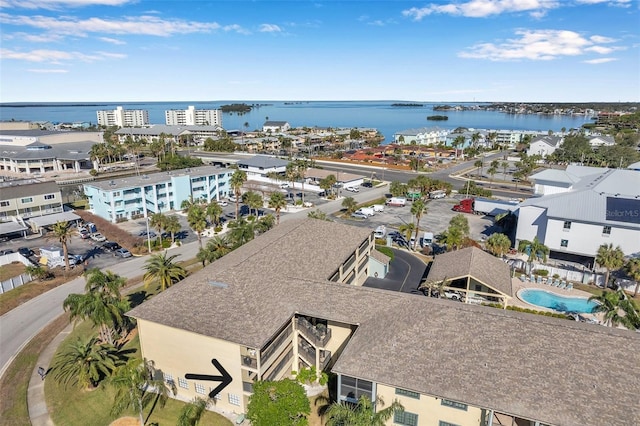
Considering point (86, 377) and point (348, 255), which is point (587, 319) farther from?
point (86, 377)

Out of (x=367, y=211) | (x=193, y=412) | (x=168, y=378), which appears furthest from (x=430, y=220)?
(x=193, y=412)

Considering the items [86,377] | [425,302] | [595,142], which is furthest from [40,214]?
[595,142]

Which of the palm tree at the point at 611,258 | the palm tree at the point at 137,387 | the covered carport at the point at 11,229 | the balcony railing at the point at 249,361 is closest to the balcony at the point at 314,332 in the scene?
the balcony railing at the point at 249,361

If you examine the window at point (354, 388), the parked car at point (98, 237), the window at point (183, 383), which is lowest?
the window at point (183, 383)

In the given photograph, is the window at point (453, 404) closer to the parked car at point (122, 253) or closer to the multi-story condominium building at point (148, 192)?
the parked car at point (122, 253)

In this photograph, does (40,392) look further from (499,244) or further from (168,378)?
(499,244)

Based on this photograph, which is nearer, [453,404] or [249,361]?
[453,404]
